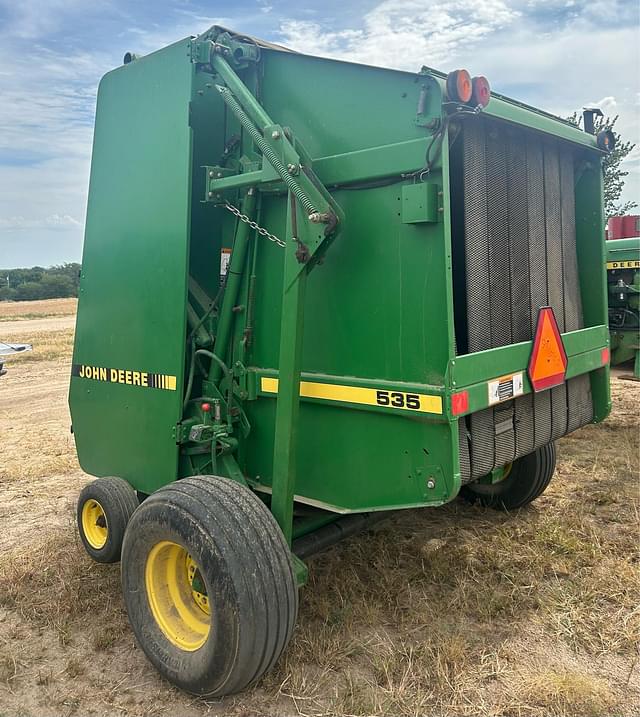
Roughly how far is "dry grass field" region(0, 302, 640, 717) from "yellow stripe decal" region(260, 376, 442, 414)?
112 centimetres

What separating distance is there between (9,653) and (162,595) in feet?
2.57

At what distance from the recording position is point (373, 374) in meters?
2.76

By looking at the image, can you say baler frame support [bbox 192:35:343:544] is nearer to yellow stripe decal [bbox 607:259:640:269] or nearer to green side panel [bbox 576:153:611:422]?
green side panel [bbox 576:153:611:422]

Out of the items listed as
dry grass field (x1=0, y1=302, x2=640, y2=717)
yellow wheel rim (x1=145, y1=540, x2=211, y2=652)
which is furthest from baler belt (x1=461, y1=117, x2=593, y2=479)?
yellow wheel rim (x1=145, y1=540, x2=211, y2=652)

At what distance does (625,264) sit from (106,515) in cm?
635

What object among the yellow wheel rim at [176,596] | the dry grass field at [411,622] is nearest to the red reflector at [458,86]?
the yellow wheel rim at [176,596]

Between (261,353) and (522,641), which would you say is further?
(261,353)

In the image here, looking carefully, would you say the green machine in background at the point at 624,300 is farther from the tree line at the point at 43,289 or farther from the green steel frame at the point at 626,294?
the tree line at the point at 43,289

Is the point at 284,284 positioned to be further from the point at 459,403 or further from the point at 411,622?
the point at 411,622

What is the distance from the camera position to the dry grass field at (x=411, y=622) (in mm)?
2611

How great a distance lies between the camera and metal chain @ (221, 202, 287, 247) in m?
2.96

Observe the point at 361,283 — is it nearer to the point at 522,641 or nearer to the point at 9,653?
the point at 522,641

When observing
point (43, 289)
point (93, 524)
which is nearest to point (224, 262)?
point (93, 524)


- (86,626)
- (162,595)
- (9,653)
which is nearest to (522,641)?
(162,595)
